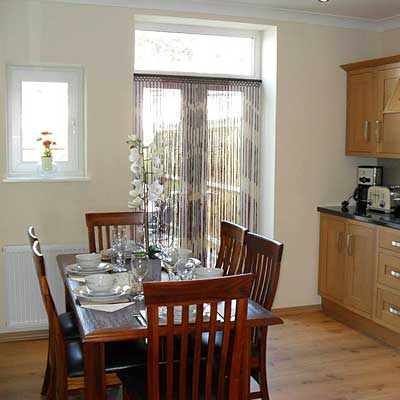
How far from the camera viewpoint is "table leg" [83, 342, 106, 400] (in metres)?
2.54

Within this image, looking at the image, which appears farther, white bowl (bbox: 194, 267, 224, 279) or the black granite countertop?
the black granite countertop

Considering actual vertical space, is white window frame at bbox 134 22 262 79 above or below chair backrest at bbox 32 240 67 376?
above

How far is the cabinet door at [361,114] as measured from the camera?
15.9ft

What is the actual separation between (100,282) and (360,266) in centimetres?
249

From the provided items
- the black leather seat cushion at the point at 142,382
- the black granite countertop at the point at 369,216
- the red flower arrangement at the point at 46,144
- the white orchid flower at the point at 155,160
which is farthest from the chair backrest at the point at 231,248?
the red flower arrangement at the point at 46,144

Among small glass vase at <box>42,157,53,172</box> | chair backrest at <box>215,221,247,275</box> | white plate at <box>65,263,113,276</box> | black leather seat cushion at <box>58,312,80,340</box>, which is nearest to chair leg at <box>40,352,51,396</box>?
black leather seat cushion at <box>58,312,80,340</box>

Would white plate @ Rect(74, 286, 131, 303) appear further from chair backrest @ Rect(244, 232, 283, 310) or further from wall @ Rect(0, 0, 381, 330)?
wall @ Rect(0, 0, 381, 330)

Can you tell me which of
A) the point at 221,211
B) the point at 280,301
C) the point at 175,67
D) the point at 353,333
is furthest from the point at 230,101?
the point at 353,333

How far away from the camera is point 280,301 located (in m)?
5.11

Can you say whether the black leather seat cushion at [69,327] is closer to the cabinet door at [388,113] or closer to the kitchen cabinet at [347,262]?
the kitchen cabinet at [347,262]

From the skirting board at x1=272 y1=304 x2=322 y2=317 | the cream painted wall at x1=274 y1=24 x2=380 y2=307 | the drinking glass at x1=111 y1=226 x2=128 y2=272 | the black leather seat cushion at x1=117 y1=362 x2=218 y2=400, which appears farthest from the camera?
the skirting board at x1=272 y1=304 x2=322 y2=317

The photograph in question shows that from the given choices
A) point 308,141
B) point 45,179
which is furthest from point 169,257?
point 308,141

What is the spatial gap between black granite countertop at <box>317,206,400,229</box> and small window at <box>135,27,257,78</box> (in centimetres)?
136

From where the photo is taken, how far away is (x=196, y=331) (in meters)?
2.19
